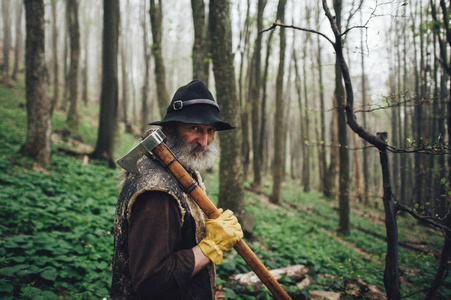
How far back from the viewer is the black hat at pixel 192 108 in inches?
73.8

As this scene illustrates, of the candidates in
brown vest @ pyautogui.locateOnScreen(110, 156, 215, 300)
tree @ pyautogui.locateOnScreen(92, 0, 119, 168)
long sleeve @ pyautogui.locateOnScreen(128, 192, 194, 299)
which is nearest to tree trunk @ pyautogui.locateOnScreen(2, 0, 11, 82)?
tree @ pyautogui.locateOnScreen(92, 0, 119, 168)

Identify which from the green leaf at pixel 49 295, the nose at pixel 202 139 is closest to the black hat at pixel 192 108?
the nose at pixel 202 139

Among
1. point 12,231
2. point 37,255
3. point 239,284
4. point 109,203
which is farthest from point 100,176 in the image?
point 239,284

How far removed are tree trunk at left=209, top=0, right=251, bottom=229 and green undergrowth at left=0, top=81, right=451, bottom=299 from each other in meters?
1.22

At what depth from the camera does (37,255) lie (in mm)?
3117

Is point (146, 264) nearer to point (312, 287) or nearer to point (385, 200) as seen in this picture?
point (385, 200)

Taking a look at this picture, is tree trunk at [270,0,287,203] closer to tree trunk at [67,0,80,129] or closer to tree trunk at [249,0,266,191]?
tree trunk at [249,0,266,191]

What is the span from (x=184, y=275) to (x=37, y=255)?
2.74 m

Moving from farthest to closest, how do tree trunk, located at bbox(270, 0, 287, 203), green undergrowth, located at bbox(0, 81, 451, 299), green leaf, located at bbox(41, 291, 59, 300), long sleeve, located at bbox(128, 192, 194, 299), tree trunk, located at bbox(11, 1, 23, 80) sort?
tree trunk, located at bbox(11, 1, 23, 80)
tree trunk, located at bbox(270, 0, 287, 203)
green undergrowth, located at bbox(0, 81, 451, 299)
green leaf, located at bbox(41, 291, 59, 300)
long sleeve, located at bbox(128, 192, 194, 299)

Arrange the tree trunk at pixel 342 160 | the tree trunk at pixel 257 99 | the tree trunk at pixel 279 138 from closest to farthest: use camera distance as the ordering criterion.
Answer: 1. the tree trunk at pixel 342 160
2. the tree trunk at pixel 279 138
3. the tree trunk at pixel 257 99

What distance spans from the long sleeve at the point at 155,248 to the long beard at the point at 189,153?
16.6 inches

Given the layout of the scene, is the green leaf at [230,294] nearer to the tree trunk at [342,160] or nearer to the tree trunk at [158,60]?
the tree trunk at [342,160]

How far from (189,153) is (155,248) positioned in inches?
30.4

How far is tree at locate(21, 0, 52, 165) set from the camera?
639 cm
